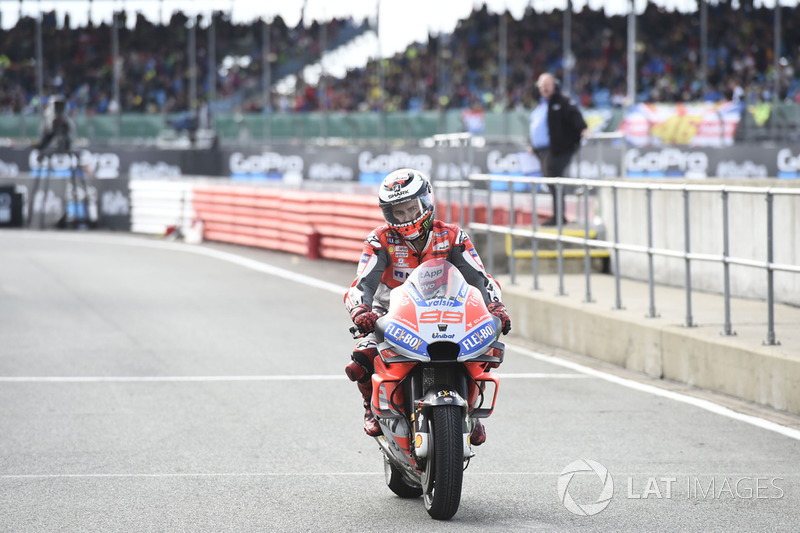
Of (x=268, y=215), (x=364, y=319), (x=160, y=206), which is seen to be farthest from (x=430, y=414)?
(x=160, y=206)

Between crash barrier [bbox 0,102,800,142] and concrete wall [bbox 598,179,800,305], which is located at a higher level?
crash barrier [bbox 0,102,800,142]

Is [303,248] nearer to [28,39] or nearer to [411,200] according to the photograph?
[411,200]

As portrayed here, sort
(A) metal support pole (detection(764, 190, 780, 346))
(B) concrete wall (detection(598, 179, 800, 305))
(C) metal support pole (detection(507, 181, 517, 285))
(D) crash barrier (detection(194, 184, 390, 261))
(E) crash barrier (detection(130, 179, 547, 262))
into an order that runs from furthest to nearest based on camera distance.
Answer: (D) crash barrier (detection(194, 184, 390, 261)), (E) crash barrier (detection(130, 179, 547, 262)), (C) metal support pole (detection(507, 181, 517, 285)), (B) concrete wall (detection(598, 179, 800, 305)), (A) metal support pole (detection(764, 190, 780, 346))

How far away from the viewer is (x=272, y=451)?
7840 millimetres

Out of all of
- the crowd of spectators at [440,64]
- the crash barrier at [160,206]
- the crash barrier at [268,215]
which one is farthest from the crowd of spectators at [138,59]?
the crash barrier at [268,215]

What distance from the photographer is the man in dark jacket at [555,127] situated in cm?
1670

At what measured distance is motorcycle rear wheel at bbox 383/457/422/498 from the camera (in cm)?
661

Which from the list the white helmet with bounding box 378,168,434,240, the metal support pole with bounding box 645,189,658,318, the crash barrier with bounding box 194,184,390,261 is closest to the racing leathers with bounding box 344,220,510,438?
the white helmet with bounding box 378,168,434,240

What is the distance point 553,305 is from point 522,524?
6400 millimetres

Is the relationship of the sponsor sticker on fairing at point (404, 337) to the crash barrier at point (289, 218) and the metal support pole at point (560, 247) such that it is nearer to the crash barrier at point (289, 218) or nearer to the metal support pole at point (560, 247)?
the metal support pole at point (560, 247)

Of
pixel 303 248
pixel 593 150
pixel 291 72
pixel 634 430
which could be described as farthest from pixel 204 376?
pixel 291 72

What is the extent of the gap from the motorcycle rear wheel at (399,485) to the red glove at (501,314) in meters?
0.93

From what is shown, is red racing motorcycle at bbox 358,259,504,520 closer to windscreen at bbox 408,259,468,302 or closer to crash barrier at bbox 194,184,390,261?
windscreen at bbox 408,259,468,302

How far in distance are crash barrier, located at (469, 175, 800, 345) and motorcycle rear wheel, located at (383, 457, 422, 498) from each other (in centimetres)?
387
